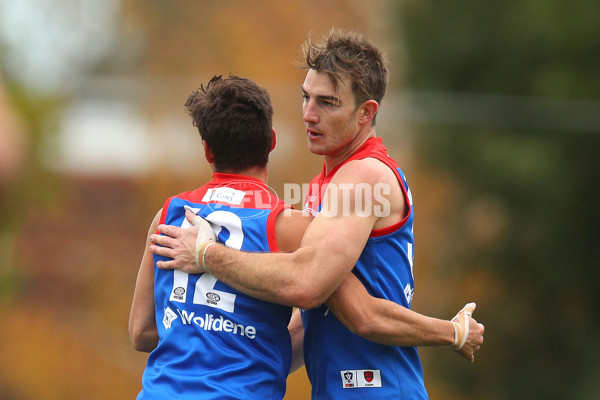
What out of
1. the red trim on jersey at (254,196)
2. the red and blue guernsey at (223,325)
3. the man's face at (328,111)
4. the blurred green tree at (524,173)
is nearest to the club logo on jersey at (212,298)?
the red and blue guernsey at (223,325)

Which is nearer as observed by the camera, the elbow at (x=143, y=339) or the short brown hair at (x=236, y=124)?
the short brown hair at (x=236, y=124)

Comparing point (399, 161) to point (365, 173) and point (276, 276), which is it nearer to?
point (365, 173)

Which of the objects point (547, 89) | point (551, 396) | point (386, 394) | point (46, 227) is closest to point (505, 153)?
point (547, 89)

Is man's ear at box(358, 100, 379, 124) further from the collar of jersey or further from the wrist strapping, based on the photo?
the wrist strapping

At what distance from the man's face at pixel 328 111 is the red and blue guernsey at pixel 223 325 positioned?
0.42 metres

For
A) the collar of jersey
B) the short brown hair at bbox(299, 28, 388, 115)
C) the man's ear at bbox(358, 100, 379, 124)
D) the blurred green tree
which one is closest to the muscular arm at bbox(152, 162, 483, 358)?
the collar of jersey

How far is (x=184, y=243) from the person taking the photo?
11.4 ft

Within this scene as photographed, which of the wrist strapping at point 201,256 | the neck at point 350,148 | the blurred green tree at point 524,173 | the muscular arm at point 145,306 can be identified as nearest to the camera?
the wrist strapping at point 201,256

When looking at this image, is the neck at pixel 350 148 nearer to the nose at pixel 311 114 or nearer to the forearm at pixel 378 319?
the nose at pixel 311 114

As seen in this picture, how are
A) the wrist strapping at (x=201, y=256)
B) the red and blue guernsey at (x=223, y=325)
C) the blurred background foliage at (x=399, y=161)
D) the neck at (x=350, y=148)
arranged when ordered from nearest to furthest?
the red and blue guernsey at (x=223, y=325)
the wrist strapping at (x=201, y=256)
the neck at (x=350, y=148)
the blurred background foliage at (x=399, y=161)

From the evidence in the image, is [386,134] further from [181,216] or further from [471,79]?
[181,216]

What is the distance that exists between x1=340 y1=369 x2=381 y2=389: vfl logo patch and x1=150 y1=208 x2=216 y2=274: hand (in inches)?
31.6

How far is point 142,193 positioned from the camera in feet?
77.0

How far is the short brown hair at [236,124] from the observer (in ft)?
11.6
